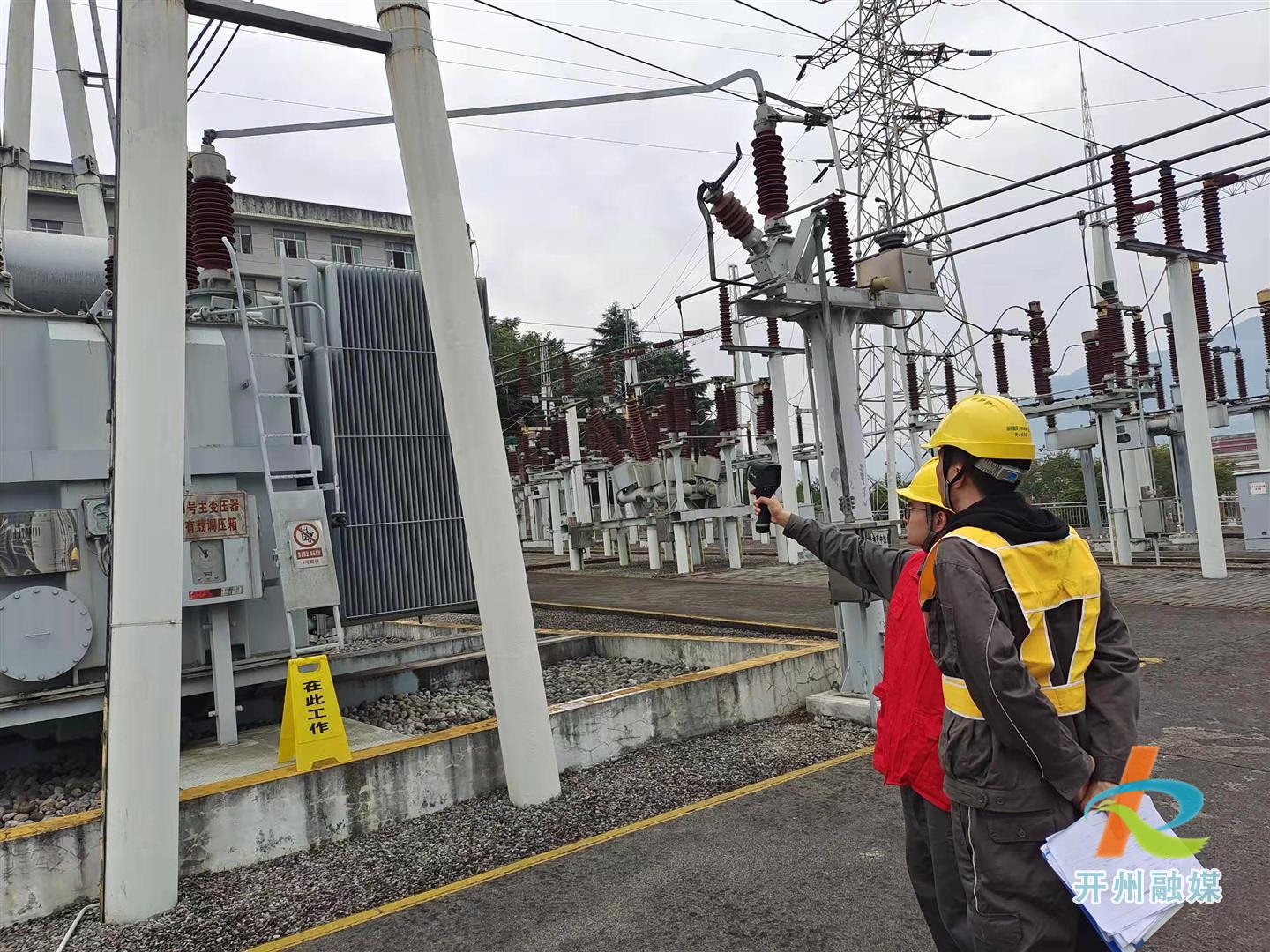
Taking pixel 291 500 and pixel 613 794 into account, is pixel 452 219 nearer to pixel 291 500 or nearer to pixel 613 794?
pixel 291 500

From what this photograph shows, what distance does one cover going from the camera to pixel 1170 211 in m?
13.3

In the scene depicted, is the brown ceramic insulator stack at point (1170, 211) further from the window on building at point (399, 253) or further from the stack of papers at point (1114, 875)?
the window on building at point (399, 253)

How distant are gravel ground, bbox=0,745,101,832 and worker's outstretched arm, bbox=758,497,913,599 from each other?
16.7 feet

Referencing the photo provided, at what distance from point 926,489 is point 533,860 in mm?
3179

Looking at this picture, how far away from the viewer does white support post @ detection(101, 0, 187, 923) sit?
4.22 meters

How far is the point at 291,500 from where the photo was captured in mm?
6500

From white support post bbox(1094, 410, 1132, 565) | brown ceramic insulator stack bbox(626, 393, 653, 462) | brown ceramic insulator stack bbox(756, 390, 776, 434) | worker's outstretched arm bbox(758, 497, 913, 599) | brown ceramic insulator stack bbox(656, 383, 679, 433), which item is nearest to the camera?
worker's outstretched arm bbox(758, 497, 913, 599)

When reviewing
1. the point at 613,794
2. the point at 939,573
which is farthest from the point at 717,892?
the point at 939,573

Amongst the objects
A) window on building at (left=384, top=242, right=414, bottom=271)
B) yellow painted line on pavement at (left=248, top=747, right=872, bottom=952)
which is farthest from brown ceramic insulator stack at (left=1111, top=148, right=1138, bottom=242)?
window on building at (left=384, top=242, right=414, bottom=271)

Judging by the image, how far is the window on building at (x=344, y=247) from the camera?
41.9 meters

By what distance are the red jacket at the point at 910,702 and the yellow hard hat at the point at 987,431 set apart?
2.18ft

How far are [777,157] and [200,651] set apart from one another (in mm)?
6056

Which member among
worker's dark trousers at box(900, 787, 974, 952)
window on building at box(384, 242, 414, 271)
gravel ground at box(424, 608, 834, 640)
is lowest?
gravel ground at box(424, 608, 834, 640)

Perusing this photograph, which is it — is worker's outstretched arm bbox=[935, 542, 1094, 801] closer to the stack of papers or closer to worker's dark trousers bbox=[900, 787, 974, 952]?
the stack of papers
